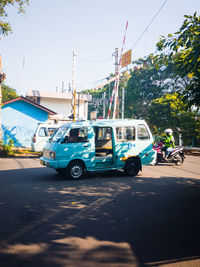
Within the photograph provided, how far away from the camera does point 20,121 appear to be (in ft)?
73.7

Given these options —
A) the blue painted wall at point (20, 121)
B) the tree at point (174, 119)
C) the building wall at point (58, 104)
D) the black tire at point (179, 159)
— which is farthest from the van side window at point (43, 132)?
the building wall at point (58, 104)

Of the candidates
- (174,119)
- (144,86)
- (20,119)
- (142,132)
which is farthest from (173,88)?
(142,132)

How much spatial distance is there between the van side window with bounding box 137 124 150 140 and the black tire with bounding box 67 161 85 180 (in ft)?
8.88

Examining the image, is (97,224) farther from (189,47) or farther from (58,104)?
(58,104)

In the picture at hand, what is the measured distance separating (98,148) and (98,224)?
5.11 m

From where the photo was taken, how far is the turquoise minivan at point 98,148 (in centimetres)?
820

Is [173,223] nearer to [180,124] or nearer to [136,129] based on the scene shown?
[136,129]

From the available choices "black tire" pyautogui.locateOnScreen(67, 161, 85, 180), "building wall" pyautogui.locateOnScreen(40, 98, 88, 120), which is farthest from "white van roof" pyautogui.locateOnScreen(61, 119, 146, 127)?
"building wall" pyautogui.locateOnScreen(40, 98, 88, 120)

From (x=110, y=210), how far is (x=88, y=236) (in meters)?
1.38

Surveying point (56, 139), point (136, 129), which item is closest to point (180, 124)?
point (136, 129)

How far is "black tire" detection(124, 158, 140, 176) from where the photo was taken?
9.24 meters

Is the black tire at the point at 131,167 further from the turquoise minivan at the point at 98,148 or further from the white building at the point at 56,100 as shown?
the white building at the point at 56,100

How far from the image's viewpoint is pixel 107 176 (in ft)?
30.7

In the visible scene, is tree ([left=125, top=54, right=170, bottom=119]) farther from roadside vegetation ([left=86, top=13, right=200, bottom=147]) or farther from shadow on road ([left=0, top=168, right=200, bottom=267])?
shadow on road ([left=0, top=168, right=200, bottom=267])
